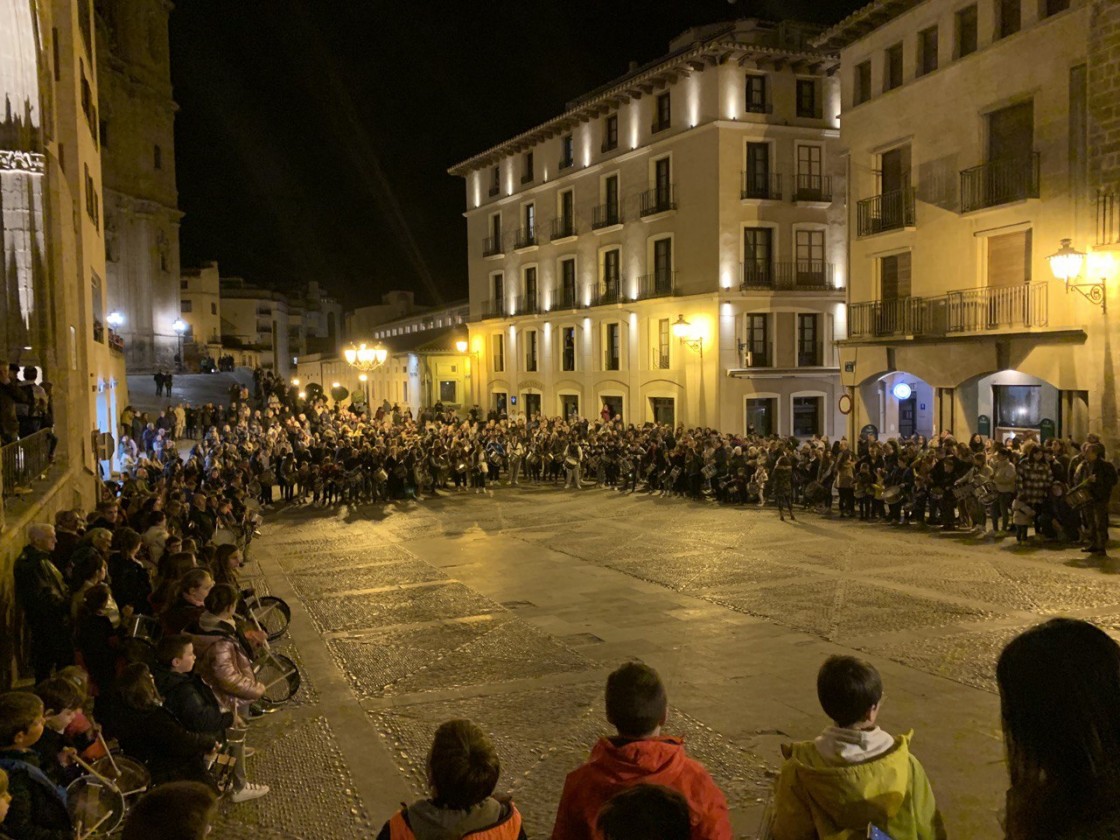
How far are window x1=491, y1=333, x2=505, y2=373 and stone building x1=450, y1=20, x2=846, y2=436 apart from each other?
8978 mm

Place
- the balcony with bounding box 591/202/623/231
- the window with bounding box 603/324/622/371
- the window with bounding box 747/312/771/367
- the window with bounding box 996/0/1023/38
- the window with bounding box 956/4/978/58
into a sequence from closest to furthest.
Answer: the window with bounding box 996/0/1023/38, the window with bounding box 956/4/978/58, the window with bounding box 747/312/771/367, the balcony with bounding box 591/202/623/231, the window with bounding box 603/324/622/371

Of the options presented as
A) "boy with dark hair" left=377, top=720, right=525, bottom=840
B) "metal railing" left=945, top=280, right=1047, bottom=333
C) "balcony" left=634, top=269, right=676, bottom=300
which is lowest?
"boy with dark hair" left=377, top=720, right=525, bottom=840

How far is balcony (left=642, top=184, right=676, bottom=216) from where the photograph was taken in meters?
35.4

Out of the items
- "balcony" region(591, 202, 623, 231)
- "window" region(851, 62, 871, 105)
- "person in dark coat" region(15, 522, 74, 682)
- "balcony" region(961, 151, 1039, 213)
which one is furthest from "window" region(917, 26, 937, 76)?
"person in dark coat" region(15, 522, 74, 682)

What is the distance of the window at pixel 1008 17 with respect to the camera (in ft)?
67.6

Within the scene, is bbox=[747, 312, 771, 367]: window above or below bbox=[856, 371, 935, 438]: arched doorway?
above

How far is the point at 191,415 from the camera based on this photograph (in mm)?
33000

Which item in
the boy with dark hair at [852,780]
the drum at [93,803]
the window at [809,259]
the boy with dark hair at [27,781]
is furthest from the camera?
the window at [809,259]

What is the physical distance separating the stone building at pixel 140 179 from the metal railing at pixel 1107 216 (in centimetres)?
3662

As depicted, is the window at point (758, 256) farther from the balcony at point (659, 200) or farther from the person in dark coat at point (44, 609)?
the person in dark coat at point (44, 609)

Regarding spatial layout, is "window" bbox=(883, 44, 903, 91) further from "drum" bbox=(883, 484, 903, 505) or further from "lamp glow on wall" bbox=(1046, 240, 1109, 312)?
"drum" bbox=(883, 484, 903, 505)

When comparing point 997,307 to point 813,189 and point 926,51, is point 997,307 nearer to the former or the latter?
point 926,51

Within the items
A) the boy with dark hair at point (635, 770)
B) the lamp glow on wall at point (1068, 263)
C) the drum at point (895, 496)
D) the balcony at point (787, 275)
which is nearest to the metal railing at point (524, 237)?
the balcony at point (787, 275)

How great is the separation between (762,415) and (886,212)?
37.5 feet
